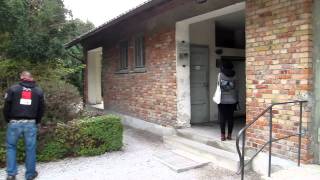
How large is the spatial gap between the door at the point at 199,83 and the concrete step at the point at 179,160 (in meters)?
1.79

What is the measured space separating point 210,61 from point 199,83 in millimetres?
667

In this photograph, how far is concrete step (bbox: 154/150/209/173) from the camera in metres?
5.91

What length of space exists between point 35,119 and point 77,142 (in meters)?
1.29

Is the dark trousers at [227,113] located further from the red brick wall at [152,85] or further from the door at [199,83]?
the door at [199,83]

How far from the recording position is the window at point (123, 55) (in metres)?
11.0

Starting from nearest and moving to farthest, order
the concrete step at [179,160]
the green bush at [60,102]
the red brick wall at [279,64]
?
1. the red brick wall at [279,64]
2. the concrete step at [179,160]
3. the green bush at [60,102]

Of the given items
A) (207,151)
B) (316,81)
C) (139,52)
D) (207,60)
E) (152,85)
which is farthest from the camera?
(139,52)

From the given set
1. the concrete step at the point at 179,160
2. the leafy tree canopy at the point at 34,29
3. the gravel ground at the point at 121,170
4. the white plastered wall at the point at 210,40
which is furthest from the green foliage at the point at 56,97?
the white plastered wall at the point at 210,40

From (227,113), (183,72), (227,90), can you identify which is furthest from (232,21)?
(227,113)

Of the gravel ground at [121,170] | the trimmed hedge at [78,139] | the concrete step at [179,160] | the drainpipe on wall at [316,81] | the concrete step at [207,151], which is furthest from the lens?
the trimmed hedge at [78,139]

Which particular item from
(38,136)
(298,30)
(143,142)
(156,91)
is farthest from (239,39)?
(38,136)

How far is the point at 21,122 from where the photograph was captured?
546cm

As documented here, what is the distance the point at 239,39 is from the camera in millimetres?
9656

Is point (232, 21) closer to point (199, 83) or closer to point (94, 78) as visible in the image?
point (199, 83)
